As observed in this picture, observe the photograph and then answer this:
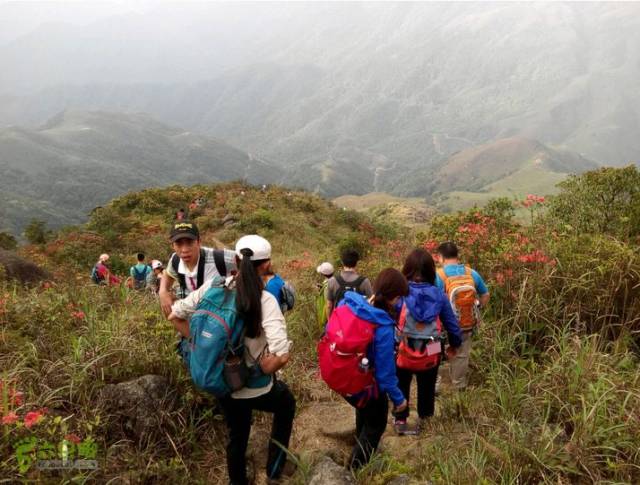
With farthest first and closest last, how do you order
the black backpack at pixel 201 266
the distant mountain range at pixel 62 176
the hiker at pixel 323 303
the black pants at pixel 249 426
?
1. the distant mountain range at pixel 62 176
2. the hiker at pixel 323 303
3. the black backpack at pixel 201 266
4. the black pants at pixel 249 426

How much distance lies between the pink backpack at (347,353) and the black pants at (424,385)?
0.83 metres

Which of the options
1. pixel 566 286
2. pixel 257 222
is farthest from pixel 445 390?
pixel 257 222

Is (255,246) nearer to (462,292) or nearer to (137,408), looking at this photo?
(137,408)

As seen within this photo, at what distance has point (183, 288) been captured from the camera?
143 inches

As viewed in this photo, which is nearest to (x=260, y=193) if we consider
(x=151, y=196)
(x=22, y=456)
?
(x=151, y=196)

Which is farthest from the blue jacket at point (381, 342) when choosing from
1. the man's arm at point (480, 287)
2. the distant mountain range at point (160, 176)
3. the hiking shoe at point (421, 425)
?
the distant mountain range at point (160, 176)

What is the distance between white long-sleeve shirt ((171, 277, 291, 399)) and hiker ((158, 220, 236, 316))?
27.3 inches

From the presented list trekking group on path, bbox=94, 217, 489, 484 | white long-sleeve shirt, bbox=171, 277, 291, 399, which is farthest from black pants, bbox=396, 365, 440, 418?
white long-sleeve shirt, bbox=171, 277, 291, 399

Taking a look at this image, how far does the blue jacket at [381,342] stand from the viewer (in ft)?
9.05

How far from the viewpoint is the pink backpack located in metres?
2.74

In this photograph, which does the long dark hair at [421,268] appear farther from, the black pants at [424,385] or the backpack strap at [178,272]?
the backpack strap at [178,272]

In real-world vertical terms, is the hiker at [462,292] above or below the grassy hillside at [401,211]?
above

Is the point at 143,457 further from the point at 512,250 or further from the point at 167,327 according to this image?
the point at 512,250

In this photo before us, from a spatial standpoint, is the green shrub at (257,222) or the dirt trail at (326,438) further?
the green shrub at (257,222)
